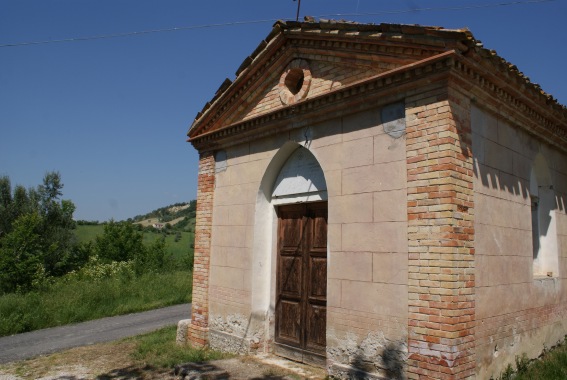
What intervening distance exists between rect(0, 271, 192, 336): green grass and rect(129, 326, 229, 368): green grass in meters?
4.66

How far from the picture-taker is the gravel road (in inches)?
382

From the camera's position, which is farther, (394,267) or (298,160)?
(298,160)

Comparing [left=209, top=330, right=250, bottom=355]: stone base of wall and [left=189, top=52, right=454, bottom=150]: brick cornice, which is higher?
[left=189, top=52, right=454, bottom=150]: brick cornice

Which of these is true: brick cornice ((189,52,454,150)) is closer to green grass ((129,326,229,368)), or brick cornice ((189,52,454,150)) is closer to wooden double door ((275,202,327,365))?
wooden double door ((275,202,327,365))

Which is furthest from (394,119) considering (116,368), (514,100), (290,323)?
(116,368)

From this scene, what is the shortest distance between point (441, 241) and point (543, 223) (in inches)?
161

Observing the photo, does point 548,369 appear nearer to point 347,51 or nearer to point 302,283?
point 302,283

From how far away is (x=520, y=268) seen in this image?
6129 millimetres

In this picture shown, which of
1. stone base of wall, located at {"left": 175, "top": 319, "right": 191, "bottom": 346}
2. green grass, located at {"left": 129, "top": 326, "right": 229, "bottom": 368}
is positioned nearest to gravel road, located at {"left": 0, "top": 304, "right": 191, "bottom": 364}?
green grass, located at {"left": 129, "top": 326, "right": 229, "bottom": 368}

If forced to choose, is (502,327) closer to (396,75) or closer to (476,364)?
(476,364)

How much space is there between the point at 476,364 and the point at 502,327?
0.88 metres

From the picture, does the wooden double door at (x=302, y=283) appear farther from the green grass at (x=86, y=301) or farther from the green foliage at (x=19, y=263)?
the green foliage at (x=19, y=263)

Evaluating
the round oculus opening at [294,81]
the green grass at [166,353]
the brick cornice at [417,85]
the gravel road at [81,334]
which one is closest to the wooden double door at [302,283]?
the green grass at [166,353]

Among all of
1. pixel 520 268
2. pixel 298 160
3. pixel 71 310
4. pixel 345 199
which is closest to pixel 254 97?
pixel 298 160
